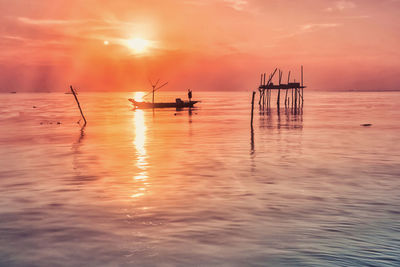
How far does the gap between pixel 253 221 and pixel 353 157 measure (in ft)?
43.6

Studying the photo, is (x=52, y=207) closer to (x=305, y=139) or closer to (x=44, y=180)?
(x=44, y=180)

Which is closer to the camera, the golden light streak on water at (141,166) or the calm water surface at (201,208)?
the calm water surface at (201,208)

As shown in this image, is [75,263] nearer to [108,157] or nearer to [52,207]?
[52,207]

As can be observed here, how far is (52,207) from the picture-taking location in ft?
41.2

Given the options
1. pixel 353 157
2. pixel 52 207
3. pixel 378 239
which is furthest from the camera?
pixel 353 157

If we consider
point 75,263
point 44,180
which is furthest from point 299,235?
point 44,180

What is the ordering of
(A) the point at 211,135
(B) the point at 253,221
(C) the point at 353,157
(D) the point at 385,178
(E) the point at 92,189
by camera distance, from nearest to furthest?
(B) the point at 253,221 → (E) the point at 92,189 → (D) the point at 385,178 → (C) the point at 353,157 → (A) the point at 211,135

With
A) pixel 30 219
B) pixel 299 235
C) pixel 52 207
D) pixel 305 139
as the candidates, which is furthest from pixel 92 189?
pixel 305 139

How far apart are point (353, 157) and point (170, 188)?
11348 mm

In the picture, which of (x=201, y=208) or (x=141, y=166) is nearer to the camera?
(x=201, y=208)

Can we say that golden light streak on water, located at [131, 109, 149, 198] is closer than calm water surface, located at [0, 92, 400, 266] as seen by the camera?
No

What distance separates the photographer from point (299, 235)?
32.0ft

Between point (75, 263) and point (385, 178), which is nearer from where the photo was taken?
point (75, 263)

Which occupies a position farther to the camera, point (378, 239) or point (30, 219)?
point (30, 219)
